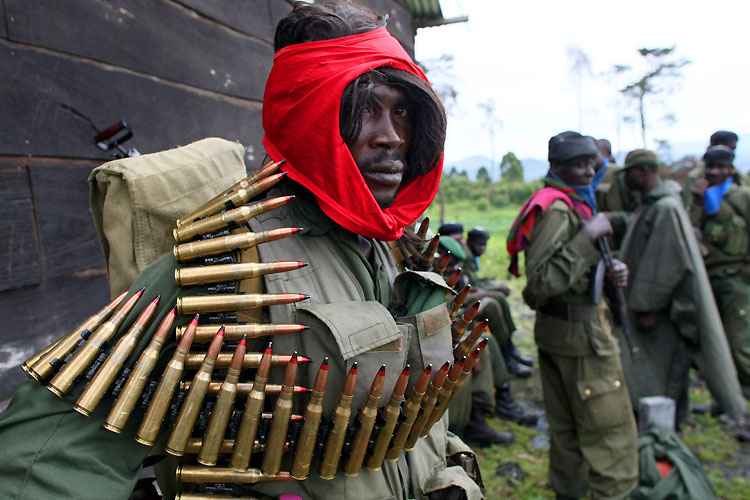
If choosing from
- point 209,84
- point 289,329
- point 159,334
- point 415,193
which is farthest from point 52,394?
point 209,84

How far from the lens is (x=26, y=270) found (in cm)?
220

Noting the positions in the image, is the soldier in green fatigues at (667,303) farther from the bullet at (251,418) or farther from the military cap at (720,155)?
the bullet at (251,418)

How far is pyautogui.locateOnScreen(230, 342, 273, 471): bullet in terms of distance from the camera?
139cm

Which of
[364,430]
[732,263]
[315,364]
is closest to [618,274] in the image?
[732,263]

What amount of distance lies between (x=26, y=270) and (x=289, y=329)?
58.5 inches

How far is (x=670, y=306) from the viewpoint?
6059mm

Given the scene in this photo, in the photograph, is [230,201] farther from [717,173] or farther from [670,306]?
[717,173]

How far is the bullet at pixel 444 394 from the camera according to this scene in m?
1.77

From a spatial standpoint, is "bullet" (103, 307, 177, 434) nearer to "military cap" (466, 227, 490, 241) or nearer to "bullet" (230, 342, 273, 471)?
"bullet" (230, 342, 273, 471)

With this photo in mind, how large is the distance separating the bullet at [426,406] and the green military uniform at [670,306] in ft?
16.4

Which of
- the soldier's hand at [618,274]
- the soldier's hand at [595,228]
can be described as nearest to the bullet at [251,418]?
the soldier's hand at [595,228]

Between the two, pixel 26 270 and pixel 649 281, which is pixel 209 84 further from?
pixel 649 281

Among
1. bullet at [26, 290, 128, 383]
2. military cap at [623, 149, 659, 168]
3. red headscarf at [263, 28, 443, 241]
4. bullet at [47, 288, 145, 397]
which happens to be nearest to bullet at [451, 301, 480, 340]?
red headscarf at [263, 28, 443, 241]

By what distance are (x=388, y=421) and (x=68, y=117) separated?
80.9 inches
